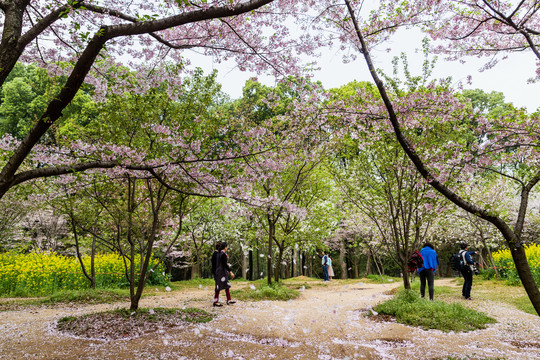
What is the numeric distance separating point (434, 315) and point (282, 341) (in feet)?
10.5

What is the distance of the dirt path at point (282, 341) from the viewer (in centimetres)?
395

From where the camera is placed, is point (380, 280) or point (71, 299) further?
point (380, 280)

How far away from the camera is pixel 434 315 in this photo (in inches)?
227

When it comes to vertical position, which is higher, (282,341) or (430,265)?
(430,265)

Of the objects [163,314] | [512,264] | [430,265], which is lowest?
[163,314]

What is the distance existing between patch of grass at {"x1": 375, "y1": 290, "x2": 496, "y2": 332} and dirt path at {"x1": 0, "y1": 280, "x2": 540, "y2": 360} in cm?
24

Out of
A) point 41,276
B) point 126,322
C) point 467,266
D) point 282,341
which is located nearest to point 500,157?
point 282,341

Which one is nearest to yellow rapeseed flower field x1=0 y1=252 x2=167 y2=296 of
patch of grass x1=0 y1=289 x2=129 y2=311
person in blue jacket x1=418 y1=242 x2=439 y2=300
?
patch of grass x1=0 y1=289 x2=129 y2=311

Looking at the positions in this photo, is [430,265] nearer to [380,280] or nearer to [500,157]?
[500,157]

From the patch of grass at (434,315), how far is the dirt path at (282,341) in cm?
24

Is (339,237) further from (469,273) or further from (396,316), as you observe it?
(396,316)

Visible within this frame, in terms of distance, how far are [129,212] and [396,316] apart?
5.81 metres

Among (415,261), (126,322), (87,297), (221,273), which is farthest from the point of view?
(87,297)

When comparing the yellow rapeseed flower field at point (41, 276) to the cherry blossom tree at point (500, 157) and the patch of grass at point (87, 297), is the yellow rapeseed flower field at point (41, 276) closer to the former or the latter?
the patch of grass at point (87, 297)
